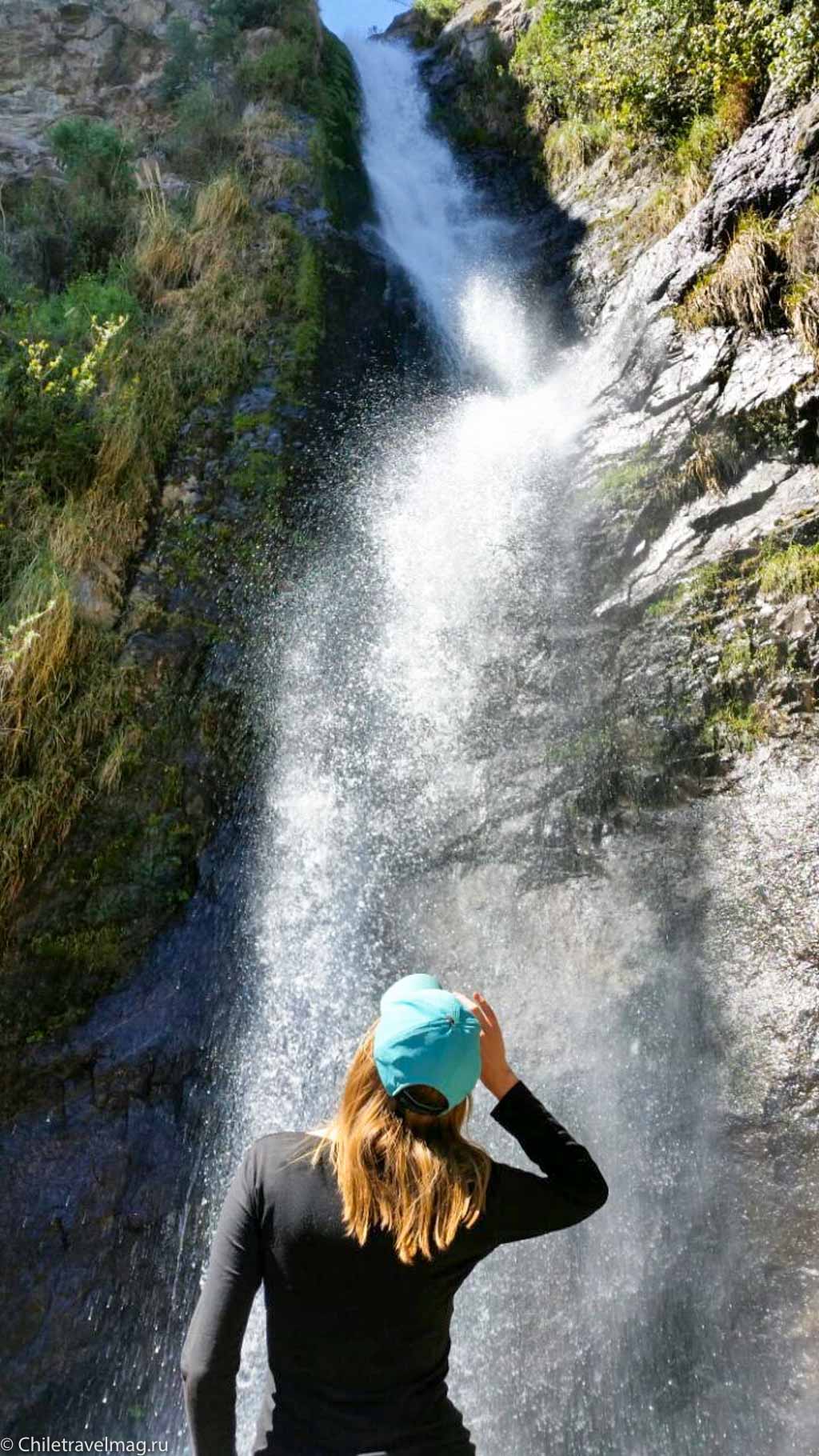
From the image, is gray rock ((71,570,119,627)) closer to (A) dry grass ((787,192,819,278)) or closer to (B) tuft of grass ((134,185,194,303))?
(B) tuft of grass ((134,185,194,303))

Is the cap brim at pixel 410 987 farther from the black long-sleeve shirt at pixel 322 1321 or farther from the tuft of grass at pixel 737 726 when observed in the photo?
the tuft of grass at pixel 737 726

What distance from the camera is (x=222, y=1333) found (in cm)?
151

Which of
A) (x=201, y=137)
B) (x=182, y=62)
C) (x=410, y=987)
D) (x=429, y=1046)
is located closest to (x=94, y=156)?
(x=201, y=137)

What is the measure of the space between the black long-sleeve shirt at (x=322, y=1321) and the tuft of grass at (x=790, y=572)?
4.01 m

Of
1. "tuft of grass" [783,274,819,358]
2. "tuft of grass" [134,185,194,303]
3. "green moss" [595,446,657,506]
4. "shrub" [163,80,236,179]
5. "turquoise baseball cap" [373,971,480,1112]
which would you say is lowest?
"green moss" [595,446,657,506]

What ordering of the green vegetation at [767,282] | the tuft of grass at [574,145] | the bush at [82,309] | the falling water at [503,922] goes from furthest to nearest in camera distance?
the tuft of grass at [574,145]
the bush at [82,309]
the green vegetation at [767,282]
the falling water at [503,922]

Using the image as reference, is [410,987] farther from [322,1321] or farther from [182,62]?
[182,62]

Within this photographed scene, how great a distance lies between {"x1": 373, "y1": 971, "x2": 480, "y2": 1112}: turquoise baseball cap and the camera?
4.89ft

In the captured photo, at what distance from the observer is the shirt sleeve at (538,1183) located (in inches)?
63.1

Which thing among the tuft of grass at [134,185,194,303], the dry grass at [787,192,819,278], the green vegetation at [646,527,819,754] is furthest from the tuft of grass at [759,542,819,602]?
the tuft of grass at [134,185,194,303]

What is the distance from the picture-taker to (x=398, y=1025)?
1529 mm

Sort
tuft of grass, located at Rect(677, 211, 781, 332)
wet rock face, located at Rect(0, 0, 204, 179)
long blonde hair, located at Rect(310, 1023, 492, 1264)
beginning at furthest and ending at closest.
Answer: wet rock face, located at Rect(0, 0, 204, 179), tuft of grass, located at Rect(677, 211, 781, 332), long blonde hair, located at Rect(310, 1023, 492, 1264)

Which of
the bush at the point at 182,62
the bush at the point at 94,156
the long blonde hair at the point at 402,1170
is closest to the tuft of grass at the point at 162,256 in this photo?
the bush at the point at 94,156

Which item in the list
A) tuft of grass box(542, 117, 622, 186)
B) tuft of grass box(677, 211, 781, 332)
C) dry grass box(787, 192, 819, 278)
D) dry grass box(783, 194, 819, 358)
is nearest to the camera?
dry grass box(783, 194, 819, 358)
